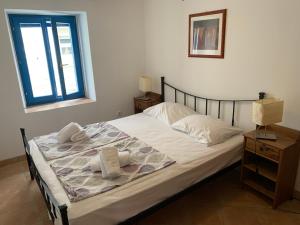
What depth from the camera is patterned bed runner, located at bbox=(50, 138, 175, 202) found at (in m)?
1.75

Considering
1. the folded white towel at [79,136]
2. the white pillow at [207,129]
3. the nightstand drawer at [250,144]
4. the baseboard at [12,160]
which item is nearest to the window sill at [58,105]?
the baseboard at [12,160]

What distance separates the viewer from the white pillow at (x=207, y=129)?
2473 millimetres

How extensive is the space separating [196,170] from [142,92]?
2.43m

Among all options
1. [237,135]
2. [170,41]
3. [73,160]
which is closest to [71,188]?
[73,160]

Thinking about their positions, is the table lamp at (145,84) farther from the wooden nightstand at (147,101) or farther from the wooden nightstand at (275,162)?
the wooden nightstand at (275,162)

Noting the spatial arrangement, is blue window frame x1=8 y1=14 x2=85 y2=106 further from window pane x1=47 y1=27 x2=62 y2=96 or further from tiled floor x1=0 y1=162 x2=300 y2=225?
tiled floor x1=0 y1=162 x2=300 y2=225

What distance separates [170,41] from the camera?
3514 mm

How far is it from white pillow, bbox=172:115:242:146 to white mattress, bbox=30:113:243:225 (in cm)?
7

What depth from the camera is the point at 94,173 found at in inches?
77.4

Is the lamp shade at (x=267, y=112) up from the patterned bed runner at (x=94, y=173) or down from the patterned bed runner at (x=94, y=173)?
up

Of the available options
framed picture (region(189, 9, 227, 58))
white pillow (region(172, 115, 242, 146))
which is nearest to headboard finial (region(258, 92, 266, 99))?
white pillow (region(172, 115, 242, 146))

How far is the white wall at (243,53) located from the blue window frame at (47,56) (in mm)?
1471

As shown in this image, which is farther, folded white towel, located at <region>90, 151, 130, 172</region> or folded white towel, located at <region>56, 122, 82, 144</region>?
folded white towel, located at <region>56, 122, 82, 144</region>

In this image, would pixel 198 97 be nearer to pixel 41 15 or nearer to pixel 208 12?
pixel 208 12
